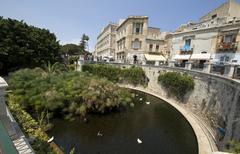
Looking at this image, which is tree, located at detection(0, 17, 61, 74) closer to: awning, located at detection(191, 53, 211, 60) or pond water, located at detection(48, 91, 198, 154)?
pond water, located at detection(48, 91, 198, 154)

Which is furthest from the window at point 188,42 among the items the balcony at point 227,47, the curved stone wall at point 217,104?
the curved stone wall at point 217,104

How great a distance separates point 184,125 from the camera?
445 inches

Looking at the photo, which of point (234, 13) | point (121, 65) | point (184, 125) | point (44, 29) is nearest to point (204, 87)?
point (184, 125)

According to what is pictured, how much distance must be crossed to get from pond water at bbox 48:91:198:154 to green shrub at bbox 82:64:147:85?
360 inches

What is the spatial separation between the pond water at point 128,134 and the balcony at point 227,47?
1209cm

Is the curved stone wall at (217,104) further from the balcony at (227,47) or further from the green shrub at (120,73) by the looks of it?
the balcony at (227,47)

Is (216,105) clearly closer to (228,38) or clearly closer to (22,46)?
(228,38)

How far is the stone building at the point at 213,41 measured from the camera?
17969 millimetres

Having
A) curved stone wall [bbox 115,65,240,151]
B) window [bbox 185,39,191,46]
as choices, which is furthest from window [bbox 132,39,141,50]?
curved stone wall [bbox 115,65,240,151]

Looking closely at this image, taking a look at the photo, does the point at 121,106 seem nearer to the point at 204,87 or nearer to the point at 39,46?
the point at 204,87

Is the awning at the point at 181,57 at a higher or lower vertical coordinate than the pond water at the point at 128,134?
higher

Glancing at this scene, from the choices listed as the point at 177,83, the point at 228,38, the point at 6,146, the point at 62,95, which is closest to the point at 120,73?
the point at 177,83

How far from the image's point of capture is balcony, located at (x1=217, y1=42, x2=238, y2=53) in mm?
17747

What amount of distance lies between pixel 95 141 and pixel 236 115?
832 cm
